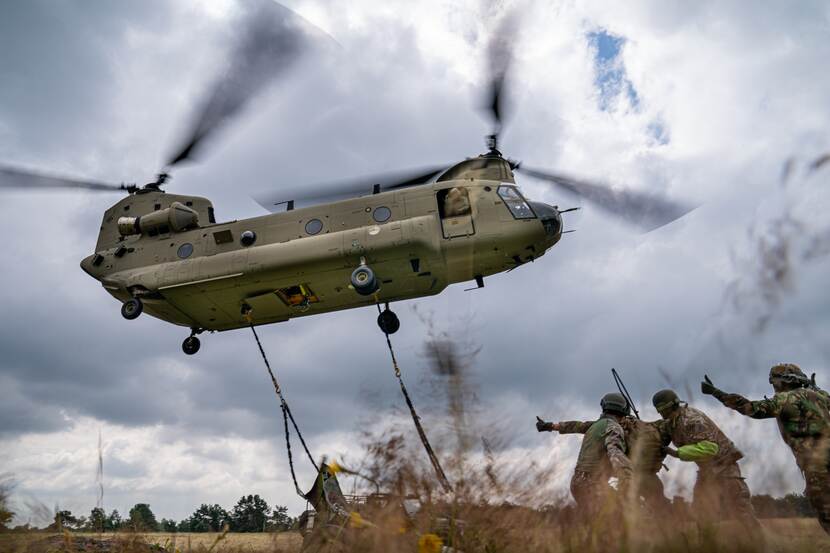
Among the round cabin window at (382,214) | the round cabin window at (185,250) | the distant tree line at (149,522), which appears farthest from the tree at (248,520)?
the round cabin window at (185,250)

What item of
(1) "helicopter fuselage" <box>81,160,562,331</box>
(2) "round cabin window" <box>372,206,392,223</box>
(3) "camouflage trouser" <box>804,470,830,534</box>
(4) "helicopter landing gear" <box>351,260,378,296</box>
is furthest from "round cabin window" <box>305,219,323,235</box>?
(3) "camouflage trouser" <box>804,470,830,534</box>

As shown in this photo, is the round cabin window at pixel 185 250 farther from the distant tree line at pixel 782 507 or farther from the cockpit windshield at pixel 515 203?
the distant tree line at pixel 782 507

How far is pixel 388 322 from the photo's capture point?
15.4 m

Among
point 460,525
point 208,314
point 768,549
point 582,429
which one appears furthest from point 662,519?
point 208,314

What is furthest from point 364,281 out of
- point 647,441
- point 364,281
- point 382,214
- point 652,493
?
point 652,493

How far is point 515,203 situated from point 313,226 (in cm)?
493

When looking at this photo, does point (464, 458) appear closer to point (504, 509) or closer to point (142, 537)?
point (504, 509)

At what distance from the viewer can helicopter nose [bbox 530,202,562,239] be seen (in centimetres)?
1361

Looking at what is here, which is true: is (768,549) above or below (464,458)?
below

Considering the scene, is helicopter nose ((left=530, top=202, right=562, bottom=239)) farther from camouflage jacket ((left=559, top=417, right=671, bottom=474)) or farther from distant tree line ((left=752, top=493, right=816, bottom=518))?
distant tree line ((left=752, top=493, right=816, bottom=518))

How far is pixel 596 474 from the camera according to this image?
608 centimetres

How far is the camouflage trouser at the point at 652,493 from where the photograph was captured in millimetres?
3795

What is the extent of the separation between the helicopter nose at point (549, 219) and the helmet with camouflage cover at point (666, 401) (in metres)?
7.63

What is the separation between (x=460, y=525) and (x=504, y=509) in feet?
0.87
